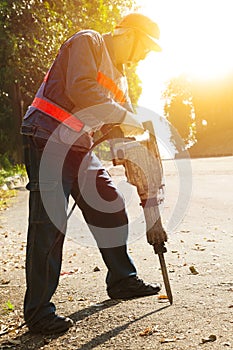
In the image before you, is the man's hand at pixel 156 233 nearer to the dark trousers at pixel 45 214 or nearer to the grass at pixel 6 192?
the dark trousers at pixel 45 214

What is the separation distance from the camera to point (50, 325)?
3824mm

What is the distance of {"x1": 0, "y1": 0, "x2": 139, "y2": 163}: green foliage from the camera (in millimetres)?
20422

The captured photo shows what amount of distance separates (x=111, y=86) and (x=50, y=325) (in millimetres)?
1645

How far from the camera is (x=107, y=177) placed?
14.7ft

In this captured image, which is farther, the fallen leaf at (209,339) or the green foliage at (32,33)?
the green foliage at (32,33)

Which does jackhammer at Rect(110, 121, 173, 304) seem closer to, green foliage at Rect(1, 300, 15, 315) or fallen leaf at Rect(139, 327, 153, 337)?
fallen leaf at Rect(139, 327, 153, 337)

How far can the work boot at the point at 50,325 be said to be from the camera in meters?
3.82

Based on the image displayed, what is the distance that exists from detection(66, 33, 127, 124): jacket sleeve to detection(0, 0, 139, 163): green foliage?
16.4m

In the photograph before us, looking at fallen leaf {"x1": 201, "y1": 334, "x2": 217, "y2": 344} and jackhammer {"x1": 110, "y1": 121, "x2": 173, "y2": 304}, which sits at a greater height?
jackhammer {"x1": 110, "y1": 121, "x2": 173, "y2": 304}

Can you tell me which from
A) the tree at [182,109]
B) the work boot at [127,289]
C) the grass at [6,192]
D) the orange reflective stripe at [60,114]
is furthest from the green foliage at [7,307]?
the tree at [182,109]

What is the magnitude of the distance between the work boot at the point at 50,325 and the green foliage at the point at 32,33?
16.9 metres

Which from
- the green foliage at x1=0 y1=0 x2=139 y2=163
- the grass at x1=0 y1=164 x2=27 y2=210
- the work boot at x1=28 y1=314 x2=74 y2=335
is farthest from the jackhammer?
the green foliage at x1=0 y1=0 x2=139 y2=163

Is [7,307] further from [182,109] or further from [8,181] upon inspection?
[182,109]

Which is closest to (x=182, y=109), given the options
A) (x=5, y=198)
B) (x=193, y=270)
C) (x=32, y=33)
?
(x=32, y=33)
